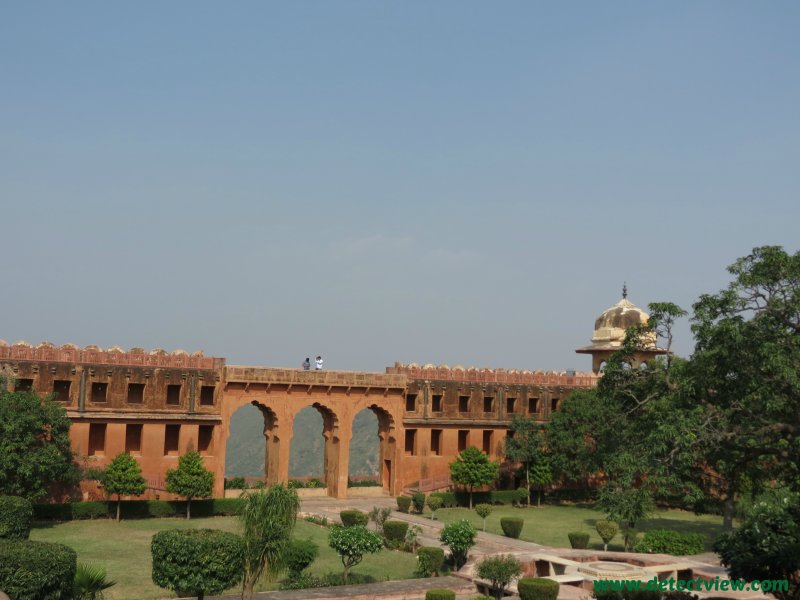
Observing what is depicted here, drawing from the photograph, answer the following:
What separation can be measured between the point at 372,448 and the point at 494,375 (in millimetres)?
83430

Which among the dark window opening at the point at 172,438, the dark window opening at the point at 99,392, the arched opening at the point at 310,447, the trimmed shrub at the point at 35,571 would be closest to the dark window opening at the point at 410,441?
the arched opening at the point at 310,447

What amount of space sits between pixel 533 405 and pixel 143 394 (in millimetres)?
22577

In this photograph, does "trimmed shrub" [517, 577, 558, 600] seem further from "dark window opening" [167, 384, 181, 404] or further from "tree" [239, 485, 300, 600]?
"dark window opening" [167, 384, 181, 404]

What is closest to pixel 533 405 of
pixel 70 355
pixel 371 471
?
pixel 70 355

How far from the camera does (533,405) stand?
52625 millimetres

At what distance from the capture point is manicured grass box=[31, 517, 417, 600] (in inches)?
991

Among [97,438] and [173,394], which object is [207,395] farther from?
[97,438]

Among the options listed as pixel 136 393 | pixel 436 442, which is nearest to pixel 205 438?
pixel 136 393

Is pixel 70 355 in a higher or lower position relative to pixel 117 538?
higher

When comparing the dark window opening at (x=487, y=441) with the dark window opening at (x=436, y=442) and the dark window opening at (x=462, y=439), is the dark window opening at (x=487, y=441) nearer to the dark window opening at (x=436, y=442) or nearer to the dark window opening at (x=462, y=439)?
the dark window opening at (x=462, y=439)

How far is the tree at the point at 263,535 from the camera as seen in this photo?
20703 millimetres

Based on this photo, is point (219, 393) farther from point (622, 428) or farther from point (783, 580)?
point (783, 580)

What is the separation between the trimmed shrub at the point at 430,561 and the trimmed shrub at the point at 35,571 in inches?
435

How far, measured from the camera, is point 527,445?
47312 mm
